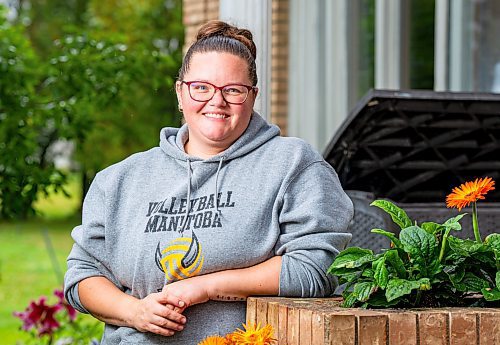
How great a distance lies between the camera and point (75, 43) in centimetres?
534

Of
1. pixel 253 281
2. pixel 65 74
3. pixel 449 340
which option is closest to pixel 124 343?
pixel 253 281

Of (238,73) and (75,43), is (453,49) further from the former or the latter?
(238,73)

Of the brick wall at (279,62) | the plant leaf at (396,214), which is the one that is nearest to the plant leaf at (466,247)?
the plant leaf at (396,214)

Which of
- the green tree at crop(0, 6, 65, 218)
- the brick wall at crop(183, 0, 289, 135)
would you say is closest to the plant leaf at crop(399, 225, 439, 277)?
the green tree at crop(0, 6, 65, 218)

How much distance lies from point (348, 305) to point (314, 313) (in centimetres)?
14

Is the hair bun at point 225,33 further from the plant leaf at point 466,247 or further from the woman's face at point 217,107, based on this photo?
the plant leaf at point 466,247

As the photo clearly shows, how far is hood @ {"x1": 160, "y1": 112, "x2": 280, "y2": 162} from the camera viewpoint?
2.51m

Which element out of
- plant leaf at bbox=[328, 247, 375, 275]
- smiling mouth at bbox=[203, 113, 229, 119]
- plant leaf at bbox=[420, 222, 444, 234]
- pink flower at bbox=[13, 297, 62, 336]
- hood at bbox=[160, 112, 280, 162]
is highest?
smiling mouth at bbox=[203, 113, 229, 119]

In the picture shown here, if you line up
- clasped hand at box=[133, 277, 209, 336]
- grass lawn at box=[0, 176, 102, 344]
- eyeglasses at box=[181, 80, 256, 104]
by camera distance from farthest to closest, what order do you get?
grass lawn at box=[0, 176, 102, 344]
eyeglasses at box=[181, 80, 256, 104]
clasped hand at box=[133, 277, 209, 336]

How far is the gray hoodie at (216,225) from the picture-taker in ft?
7.87

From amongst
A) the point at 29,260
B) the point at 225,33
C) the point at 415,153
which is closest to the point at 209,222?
the point at 225,33

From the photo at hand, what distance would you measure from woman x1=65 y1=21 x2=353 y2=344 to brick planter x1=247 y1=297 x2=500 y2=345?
0.29 m

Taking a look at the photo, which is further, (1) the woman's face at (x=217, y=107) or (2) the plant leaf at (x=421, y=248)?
(1) the woman's face at (x=217, y=107)

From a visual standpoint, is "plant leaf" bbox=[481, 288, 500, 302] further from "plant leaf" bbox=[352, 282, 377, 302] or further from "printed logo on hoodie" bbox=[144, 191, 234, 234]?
"printed logo on hoodie" bbox=[144, 191, 234, 234]
